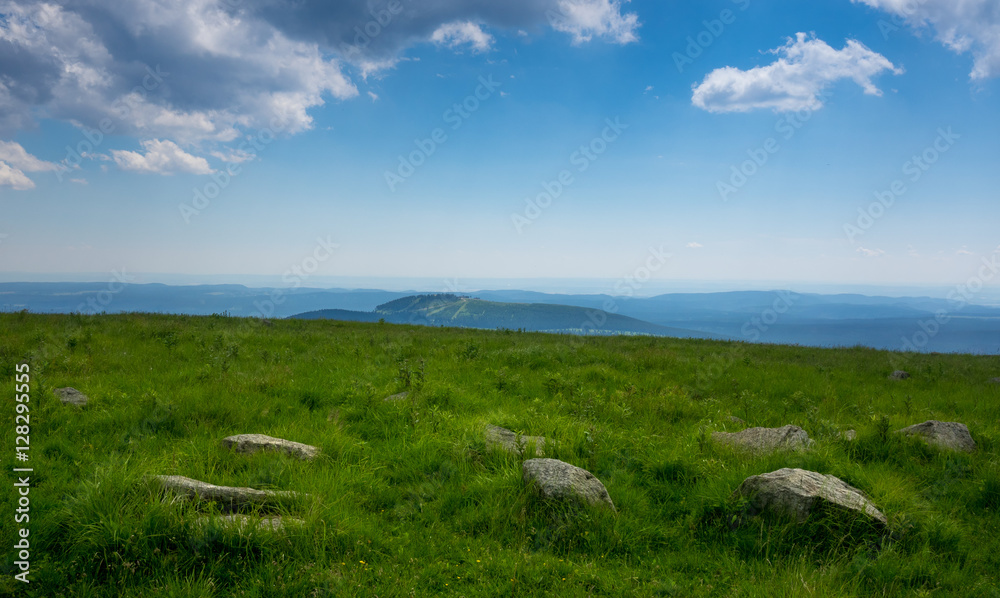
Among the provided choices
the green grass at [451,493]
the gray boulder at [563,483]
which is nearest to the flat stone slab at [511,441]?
the green grass at [451,493]

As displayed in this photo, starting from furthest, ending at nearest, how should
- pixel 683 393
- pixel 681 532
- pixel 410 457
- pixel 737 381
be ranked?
1. pixel 737 381
2. pixel 683 393
3. pixel 410 457
4. pixel 681 532

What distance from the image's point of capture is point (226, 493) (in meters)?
4.92

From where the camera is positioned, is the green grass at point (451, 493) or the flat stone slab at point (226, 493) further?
the flat stone slab at point (226, 493)

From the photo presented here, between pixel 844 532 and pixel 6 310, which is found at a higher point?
pixel 6 310

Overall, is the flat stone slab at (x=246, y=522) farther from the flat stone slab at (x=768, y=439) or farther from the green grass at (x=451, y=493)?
the flat stone slab at (x=768, y=439)

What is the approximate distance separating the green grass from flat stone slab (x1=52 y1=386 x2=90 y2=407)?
256 millimetres

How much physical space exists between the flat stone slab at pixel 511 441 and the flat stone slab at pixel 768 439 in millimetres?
3100

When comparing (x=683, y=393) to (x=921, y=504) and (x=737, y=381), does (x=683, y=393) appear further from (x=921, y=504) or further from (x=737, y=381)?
(x=921, y=504)

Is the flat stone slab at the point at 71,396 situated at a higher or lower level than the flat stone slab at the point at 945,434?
higher

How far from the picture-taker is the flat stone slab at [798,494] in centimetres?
510

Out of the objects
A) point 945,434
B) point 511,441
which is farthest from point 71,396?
point 945,434

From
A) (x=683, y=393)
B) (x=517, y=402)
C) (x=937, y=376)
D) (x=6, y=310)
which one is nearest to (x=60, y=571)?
(x=517, y=402)

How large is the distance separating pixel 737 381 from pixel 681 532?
994cm

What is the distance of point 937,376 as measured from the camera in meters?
16.9
